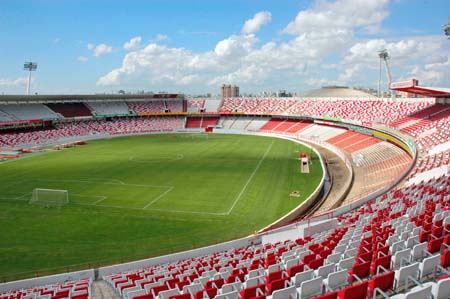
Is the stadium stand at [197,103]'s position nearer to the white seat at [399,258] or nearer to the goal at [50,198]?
the goal at [50,198]

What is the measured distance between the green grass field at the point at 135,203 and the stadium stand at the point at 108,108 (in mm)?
42370

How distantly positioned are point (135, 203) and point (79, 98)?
73445 mm

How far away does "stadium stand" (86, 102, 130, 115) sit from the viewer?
101312 millimetres

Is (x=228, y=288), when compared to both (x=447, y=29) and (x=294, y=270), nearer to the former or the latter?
(x=294, y=270)

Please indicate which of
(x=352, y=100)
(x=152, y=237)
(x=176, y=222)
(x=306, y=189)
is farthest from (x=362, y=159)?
(x=352, y=100)

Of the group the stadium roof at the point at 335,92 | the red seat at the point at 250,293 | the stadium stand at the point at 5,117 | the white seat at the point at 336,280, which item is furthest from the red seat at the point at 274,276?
the stadium roof at the point at 335,92

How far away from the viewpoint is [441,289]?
655 centimetres

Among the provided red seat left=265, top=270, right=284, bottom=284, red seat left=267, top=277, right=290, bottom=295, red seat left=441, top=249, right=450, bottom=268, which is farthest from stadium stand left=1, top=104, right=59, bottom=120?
red seat left=441, top=249, right=450, bottom=268

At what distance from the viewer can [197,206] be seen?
1273 inches

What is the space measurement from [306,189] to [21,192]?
28.7 m

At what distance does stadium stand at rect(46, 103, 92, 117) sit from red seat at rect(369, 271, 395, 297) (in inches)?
3683

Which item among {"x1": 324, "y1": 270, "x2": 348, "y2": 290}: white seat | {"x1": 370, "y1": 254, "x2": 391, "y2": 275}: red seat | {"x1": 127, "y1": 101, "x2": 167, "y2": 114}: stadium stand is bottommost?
{"x1": 324, "y1": 270, "x2": 348, "y2": 290}: white seat

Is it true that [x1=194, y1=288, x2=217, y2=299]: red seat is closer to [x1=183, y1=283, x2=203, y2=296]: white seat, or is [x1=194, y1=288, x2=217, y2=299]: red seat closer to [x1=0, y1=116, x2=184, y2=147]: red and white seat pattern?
[x1=183, y1=283, x2=203, y2=296]: white seat

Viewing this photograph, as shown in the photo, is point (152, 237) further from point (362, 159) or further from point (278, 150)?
point (278, 150)
